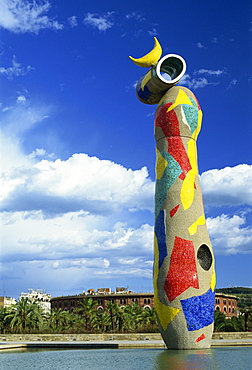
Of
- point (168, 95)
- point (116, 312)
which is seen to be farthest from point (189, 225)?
point (116, 312)

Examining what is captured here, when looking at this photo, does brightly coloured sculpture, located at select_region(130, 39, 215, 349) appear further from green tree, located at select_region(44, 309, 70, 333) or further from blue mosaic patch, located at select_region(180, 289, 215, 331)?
green tree, located at select_region(44, 309, 70, 333)

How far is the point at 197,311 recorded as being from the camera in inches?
803

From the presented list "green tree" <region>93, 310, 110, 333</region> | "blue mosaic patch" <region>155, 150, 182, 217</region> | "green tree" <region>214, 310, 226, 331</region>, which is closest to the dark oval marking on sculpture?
"blue mosaic patch" <region>155, 150, 182, 217</region>

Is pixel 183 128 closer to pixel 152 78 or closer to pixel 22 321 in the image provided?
pixel 152 78

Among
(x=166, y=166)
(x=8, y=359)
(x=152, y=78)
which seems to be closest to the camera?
(x=8, y=359)

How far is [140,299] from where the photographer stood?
85250 mm

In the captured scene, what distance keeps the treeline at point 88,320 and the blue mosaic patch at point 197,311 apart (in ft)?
46.7

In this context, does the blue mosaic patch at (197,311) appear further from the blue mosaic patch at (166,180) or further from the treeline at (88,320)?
the treeline at (88,320)

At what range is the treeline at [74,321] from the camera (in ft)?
129

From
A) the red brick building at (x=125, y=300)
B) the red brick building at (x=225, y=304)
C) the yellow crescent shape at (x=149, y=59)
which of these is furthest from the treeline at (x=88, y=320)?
the red brick building at (x=225, y=304)

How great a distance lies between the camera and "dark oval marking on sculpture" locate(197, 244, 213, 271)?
21500 millimetres

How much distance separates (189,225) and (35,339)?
15138 millimetres

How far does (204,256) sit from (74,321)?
3110cm

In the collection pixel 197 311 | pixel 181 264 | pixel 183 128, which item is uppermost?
pixel 183 128
